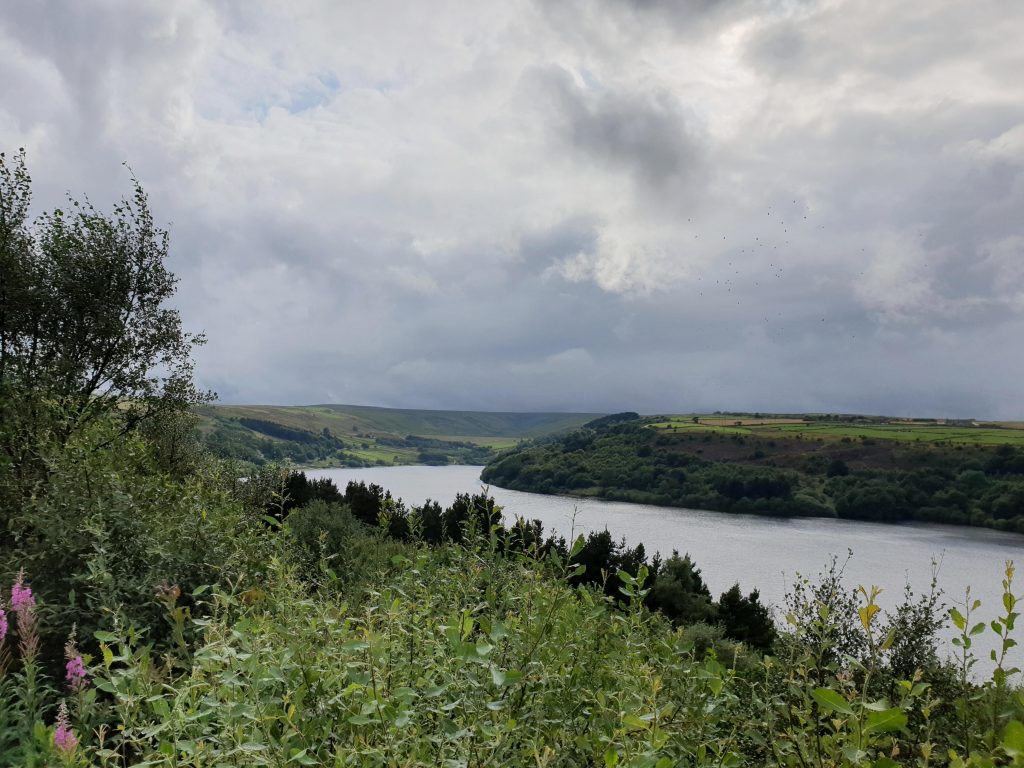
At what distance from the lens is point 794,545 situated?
5331 centimetres

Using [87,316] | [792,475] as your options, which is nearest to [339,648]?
[87,316]

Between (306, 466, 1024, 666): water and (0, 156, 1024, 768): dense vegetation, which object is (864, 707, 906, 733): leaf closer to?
(0, 156, 1024, 768): dense vegetation

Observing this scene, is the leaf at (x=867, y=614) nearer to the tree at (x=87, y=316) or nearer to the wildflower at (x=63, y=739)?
the wildflower at (x=63, y=739)

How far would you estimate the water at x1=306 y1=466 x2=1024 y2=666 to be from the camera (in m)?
38.4

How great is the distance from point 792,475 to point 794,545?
106 feet

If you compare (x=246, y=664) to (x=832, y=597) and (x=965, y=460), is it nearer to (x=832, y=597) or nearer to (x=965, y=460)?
(x=832, y=597)

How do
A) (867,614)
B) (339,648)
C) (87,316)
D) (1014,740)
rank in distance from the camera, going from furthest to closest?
(87,316) → (339,648) → (867,614) → (1014,740)

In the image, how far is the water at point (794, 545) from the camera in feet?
126

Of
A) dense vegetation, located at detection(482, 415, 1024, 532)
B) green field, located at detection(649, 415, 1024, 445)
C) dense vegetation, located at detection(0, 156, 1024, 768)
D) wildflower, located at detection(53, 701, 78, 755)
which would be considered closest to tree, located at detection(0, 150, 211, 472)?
dense vegetation, located at detection(0, 156, 1024, 768)

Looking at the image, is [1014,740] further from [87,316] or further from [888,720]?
[87,316]

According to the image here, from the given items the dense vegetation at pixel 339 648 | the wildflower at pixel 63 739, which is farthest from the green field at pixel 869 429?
the wildflower at pixel 63 739

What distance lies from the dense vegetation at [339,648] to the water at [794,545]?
63.6ft

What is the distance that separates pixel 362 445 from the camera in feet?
551

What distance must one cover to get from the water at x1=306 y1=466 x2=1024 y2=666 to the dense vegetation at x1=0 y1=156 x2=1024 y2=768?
19383mm
